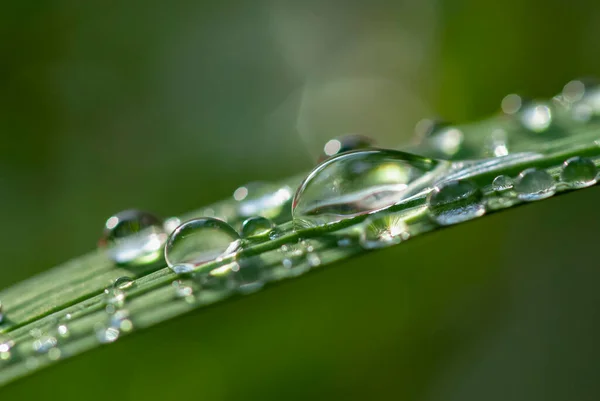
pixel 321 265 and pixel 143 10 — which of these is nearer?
pixel 321 265

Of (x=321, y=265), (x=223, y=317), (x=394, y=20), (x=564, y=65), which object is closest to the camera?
(x=321, y=265)

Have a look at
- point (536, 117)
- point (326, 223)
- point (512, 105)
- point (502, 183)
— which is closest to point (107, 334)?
point (326, 223)

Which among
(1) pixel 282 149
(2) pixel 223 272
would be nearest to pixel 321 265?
(2) pixel 223 272

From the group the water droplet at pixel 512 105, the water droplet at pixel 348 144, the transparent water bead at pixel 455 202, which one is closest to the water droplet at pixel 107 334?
the transparent water bead at pixel 455 202

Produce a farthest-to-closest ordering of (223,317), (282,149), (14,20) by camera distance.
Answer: (282,149), (14,20), (223,317)

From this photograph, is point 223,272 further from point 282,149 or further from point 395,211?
point 282,149

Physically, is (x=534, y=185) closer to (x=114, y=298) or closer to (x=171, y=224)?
(x=114, y=298)

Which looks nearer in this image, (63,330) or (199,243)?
(63,330)

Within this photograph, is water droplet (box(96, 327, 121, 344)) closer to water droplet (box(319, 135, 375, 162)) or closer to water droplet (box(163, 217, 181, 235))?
water droplet (box(163, 217, 181, 235))

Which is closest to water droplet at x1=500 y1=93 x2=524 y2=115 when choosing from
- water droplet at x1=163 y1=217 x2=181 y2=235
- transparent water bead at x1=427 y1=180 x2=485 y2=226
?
transparent water bead at x1=427 y1=180 x2=485 y2=226
